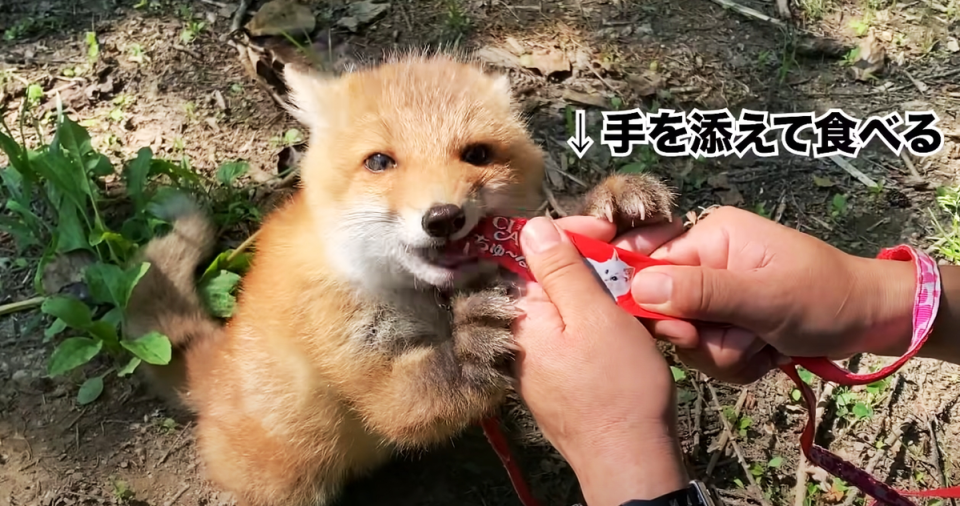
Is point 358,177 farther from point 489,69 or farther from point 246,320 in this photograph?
point 489,69

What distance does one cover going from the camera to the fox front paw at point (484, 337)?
2195 millimetres

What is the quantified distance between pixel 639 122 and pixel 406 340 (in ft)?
7.60

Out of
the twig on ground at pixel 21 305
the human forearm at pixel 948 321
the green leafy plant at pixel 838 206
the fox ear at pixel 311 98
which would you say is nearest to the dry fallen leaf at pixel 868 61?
the green leafy plant at pixel 838 206

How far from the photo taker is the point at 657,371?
2.07 meters

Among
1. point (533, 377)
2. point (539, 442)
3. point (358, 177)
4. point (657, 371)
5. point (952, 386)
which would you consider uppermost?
point (358, 177)

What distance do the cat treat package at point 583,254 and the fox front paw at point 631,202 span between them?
0.15 meters

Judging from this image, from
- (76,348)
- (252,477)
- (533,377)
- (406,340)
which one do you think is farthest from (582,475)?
(76,348)

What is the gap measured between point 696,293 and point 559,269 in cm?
39

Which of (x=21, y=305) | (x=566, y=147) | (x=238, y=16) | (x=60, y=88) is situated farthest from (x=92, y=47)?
(x=566, y=147)

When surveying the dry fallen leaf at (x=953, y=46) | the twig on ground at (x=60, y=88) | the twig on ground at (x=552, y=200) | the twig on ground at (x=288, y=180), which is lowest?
the twig on ground at (x=288, y=180)

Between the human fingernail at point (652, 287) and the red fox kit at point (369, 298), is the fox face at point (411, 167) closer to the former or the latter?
the red fox kit at point (369, 298)

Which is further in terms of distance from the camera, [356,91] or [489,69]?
[489,69]

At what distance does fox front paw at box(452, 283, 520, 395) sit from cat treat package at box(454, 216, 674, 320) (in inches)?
5.2

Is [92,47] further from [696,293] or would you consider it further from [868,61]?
[868,61]
